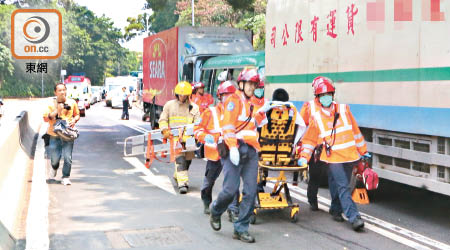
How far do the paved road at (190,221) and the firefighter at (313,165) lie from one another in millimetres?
189

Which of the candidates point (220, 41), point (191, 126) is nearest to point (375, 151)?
point (191, 126)

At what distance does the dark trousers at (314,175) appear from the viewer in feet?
25.8

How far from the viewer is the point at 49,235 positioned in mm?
6793

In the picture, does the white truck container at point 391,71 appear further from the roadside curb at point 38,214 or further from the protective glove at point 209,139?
the roadside curb at point 38,214

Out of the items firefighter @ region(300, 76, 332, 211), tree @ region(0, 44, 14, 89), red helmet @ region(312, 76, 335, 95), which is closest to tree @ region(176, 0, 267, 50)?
tree @ region(0, 44, 14, 89)

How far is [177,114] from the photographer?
9695 mm

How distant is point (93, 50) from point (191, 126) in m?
79.3

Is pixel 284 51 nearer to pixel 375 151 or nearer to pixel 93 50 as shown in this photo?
pixel 375 151

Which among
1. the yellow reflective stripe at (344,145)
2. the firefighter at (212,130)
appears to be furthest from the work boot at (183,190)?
the yellow reflective stripe at (344,145)

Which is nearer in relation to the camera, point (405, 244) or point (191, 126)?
point (405, 244)

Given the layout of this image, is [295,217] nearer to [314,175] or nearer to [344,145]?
[314,175]

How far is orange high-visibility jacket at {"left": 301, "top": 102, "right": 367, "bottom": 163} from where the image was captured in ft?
23.7

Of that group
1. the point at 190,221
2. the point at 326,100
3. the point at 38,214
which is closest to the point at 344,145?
the point at 326,100

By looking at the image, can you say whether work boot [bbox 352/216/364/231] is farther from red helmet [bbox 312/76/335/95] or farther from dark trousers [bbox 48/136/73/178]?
dark trousers [bbox 48/136/73/178]
